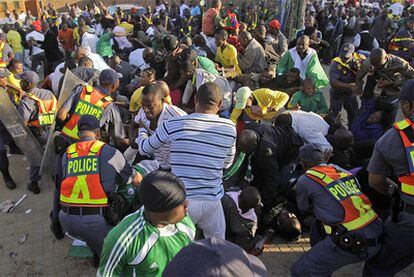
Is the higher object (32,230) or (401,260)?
(401,260)

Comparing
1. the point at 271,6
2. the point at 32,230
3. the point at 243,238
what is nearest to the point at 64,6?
the point at 271,6

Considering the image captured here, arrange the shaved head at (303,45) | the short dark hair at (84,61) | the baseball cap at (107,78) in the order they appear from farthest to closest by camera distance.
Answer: the shaved head at (303,45) < the short dark hair at (84,61) < the baseball cap at (107,78)

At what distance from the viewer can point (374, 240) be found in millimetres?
2988

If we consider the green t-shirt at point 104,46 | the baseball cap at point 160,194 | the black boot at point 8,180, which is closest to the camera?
the baseball cap at point 160,194

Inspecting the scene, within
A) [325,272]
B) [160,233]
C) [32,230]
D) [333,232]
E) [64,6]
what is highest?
[160,233]

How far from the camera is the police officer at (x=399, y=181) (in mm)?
2812

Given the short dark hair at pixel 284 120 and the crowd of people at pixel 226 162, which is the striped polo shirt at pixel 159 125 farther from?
the short dark hair at pixel 284 120

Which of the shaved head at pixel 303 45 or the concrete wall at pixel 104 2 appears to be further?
the concrete wall at pixel 104 2

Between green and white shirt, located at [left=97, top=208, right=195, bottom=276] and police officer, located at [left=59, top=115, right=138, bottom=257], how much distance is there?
1.21 meters

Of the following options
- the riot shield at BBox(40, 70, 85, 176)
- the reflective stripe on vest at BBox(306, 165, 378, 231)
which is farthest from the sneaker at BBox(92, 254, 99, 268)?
the reflective stripe on vest at BBox(306, 165, 378, 231)

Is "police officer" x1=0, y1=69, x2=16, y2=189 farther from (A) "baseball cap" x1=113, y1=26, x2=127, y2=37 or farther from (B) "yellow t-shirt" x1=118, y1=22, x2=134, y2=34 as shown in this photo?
(B) "yellow t-shirt" x1=118, y1=22, x2=134, y2=34

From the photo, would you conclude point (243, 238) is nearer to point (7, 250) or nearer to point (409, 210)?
point (409, 210)

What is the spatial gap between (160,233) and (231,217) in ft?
6.11

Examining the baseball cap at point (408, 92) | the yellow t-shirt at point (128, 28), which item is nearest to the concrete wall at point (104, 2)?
the yellow t-shirt at point (128, 28)
